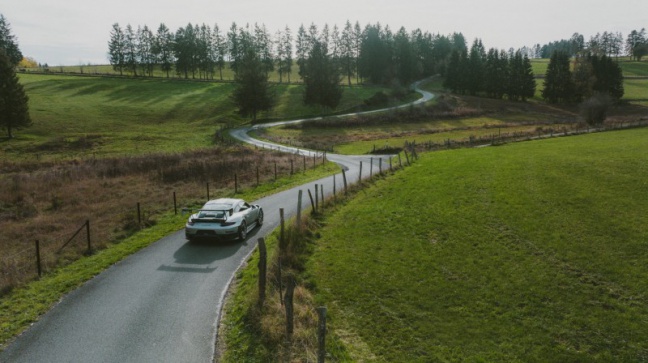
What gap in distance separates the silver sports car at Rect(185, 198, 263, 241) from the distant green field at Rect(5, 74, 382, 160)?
36.2 metres

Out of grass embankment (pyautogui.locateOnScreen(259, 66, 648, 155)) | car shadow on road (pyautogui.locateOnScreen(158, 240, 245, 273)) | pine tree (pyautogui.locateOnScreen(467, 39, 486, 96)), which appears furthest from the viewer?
pine tree (pyautogui.locateOnScreen(467, 39, 486, 96))

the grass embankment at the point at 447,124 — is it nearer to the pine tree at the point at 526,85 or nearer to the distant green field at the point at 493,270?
the pine tree at the point at 526,85

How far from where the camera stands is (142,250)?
18.2m

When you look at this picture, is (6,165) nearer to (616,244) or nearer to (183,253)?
(183,253)

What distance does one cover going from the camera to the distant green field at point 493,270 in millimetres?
11305

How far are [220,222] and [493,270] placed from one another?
11.3 meters

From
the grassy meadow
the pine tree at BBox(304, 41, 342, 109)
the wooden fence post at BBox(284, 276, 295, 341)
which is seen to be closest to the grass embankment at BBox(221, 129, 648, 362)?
the wooden fence post at BBox(284, 276, 295, 341)

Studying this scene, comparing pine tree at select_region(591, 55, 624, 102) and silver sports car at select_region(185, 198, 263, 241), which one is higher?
pine tree at select_region(591, 55, 624, 102)

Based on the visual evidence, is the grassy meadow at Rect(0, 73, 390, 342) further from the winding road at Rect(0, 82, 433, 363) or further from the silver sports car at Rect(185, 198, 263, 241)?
the silver sports car at Rect(185, 198, 263, 241)

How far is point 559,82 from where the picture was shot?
335 ft

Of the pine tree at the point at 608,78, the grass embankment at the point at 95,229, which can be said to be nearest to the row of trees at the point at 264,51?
the pine tree at the point at 608,78

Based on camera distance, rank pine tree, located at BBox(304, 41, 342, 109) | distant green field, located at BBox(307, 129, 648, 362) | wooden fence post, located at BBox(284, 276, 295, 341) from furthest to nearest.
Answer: pine tree, located at BBox(304, 41, 342, 109) → distant green field, located at BBox(307, 129, 648, 362) → wooden fence post, located at BBox(284, 276, 295, 341)

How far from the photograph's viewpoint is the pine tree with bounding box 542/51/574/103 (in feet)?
333

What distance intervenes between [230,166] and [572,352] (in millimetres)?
31065
